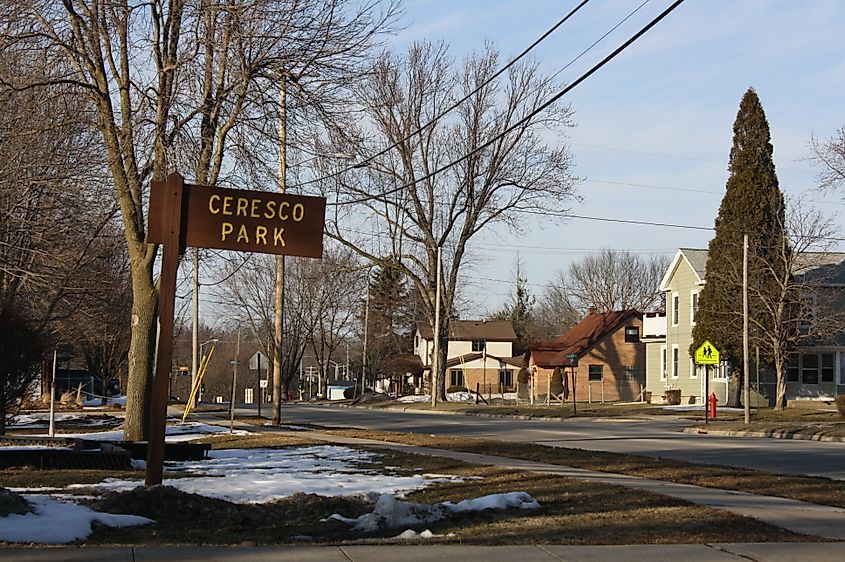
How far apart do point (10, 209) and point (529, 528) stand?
14122 mm

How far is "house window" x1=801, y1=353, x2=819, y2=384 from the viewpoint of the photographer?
49.7m

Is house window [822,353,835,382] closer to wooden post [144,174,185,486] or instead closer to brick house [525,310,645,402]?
brick house [525,310,645,402]

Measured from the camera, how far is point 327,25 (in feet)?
70.0

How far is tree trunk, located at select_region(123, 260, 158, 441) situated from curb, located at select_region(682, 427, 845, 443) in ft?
55.8

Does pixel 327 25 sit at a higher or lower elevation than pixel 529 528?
higher

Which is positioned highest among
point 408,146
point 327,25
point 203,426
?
point 408,146

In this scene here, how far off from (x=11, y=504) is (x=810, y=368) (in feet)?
148

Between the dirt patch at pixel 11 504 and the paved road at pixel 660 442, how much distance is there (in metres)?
13.0

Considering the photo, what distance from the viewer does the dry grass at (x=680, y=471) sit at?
14.8m

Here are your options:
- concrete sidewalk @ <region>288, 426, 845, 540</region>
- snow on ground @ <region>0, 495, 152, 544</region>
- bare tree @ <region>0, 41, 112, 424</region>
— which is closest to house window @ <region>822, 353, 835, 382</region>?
concrete sidewalk @ <region>288, 426, 845, 540</region>

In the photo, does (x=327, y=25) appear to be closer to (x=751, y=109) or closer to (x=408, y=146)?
(x=408, y=146)

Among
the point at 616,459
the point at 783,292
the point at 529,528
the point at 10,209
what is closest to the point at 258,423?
the point at 10,209

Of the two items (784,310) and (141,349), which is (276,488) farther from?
(784,310)


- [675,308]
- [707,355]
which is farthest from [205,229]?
[675,308]
